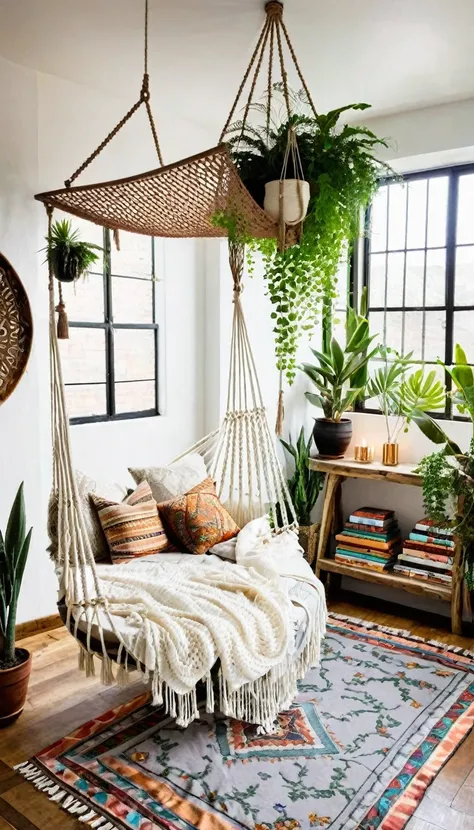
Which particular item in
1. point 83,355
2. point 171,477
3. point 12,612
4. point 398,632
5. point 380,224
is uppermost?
point 380,224

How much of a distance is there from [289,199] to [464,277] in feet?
6.13

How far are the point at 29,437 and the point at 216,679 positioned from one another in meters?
1.44

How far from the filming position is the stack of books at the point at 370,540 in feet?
11.7

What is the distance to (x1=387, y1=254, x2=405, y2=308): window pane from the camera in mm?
3941

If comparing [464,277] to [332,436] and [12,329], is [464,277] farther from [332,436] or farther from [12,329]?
[12,329]

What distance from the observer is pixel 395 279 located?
3.97 meters

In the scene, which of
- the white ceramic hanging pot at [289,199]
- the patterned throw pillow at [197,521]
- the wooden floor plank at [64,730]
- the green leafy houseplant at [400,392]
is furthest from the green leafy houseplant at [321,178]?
the wooden floor plank at [64,730]

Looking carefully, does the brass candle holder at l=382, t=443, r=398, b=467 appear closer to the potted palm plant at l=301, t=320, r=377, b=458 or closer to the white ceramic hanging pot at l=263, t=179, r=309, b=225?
the potted palm plant at l=301, t=320, r=377, b=458

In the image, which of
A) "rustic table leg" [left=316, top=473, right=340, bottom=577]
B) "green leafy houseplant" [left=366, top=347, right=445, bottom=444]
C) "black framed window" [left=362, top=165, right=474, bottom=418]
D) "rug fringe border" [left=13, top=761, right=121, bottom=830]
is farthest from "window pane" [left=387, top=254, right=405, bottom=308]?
"rug fringe border" [left=13, top=761, right=121, bottom=830]

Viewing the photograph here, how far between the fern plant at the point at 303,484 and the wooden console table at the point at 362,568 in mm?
114

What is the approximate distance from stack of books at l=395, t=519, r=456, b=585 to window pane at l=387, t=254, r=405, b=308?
135 centimetres

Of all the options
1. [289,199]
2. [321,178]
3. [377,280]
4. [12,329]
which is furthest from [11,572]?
[377,280]

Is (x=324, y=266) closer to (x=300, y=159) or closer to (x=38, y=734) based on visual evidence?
(x=300, y=159)

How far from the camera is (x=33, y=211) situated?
301 cm
